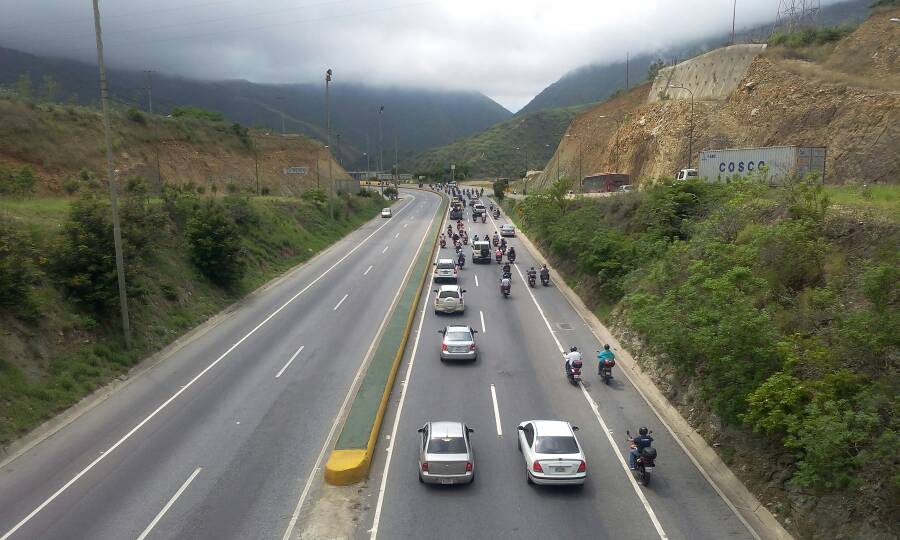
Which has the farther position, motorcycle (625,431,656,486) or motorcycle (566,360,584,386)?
motorcycle (566,360,584,386)

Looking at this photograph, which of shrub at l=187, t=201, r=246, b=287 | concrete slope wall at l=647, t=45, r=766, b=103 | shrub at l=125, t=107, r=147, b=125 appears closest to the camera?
shrub at l=187, t=201, r=246, b=287

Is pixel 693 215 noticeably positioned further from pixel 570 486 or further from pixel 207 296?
pixel 207 296

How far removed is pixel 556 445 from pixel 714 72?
6635 centimetres

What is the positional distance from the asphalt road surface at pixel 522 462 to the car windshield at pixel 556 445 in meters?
0.89

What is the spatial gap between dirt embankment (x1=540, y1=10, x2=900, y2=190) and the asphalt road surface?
26588 millimetres

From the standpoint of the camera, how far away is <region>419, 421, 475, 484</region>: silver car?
14211 millimetres

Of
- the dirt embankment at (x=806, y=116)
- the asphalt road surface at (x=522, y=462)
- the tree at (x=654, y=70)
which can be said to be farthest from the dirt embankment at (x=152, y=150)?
the tree at (x=654, y=70)

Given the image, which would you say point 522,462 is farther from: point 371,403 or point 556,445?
point 371,403

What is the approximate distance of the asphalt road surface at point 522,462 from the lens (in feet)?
42.3

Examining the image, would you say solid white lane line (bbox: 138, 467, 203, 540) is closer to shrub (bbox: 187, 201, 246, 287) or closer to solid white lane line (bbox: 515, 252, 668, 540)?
solid white lane line (bbox: 515, 252, 668, 540)

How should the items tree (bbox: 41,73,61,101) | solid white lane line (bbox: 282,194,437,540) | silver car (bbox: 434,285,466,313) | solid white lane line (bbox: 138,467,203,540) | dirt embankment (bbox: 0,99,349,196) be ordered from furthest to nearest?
tree (bbox: 41,73,61,101) < dirt embankment (bbox: 0,99,349,196) < silver car (bbox: 434,285,466,313) < solid white lane line (bbox: 282,194,437,540) < solid white lane line (bbox: 138,467,203,540)

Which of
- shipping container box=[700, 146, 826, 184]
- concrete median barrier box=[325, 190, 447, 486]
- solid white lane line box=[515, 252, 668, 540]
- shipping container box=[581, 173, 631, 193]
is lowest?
solid white lane line box=[515, 252, 668, 540]

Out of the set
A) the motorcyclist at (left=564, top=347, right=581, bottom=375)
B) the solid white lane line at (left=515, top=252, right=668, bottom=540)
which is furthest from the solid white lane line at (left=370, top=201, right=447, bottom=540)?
the solid white lane line at (left=515, top=252, right=668, bottom=540)

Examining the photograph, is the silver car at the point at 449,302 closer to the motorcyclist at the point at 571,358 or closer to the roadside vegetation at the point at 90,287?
the motorcyclist at the point at 571,358
